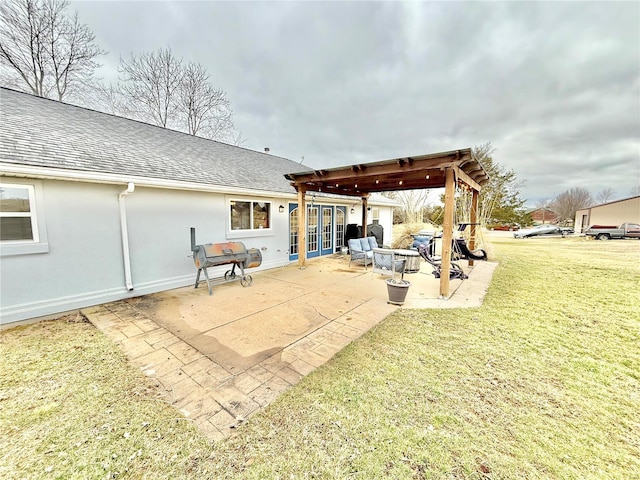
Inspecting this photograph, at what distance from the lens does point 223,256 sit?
5809 mm

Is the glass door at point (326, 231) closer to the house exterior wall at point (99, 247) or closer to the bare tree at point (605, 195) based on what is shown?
the house exterior wall at point (99, 247)

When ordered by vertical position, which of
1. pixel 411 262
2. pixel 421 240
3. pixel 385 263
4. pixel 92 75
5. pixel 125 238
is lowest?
pixel 411 262

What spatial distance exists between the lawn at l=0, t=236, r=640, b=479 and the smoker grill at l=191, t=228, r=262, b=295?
2225mm

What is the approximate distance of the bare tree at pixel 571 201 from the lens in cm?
4784

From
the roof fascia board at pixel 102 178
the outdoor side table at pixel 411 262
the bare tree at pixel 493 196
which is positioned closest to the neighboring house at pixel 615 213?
the bare tree at pixel 493 196

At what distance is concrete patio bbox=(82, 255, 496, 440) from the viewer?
2.52 m

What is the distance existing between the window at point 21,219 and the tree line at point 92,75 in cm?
1100

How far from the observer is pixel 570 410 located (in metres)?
2.26

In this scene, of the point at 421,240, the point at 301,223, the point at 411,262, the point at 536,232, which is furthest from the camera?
the point at 536,232

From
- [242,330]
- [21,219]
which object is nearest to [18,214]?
[21,219]

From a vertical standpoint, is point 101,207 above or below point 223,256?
above

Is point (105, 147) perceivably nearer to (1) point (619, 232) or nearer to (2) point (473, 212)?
(2) point (473, 212)

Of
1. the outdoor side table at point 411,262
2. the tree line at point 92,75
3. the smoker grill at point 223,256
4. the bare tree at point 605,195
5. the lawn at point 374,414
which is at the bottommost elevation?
the lawn at point 374,414

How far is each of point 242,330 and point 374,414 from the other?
2406 mm
